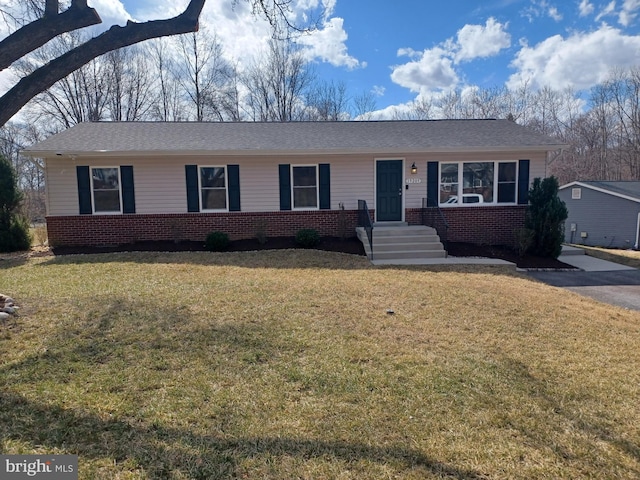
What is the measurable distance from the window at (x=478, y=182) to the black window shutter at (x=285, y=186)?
15.9 feet

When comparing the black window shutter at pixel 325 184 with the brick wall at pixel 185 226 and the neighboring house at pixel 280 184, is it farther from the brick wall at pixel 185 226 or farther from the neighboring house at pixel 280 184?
the brick wall at pixel 185 226

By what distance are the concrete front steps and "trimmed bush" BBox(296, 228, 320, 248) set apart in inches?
53.2

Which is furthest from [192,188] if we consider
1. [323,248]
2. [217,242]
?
[323,248]

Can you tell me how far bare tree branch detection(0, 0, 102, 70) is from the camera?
3.85 meters

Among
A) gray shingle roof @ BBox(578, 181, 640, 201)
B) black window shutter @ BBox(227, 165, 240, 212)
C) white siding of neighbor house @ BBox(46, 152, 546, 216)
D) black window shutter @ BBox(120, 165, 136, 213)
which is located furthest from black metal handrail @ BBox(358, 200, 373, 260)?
gray shingle roof @ BBox(578, 181, 640, 201)

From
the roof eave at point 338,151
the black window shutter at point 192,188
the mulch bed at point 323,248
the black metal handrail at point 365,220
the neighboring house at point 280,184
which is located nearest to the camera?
the black metal handrail at point 365,220

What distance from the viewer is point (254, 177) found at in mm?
10961

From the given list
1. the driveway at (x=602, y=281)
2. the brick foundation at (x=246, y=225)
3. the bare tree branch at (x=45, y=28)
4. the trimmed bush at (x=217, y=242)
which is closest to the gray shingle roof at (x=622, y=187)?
the driveway at (x=602, y=281)

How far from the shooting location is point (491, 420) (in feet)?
8.43

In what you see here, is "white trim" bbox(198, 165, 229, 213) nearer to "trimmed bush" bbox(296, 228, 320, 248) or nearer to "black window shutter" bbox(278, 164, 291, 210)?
"black window shutter" bbox(278, 164, 291, 210)

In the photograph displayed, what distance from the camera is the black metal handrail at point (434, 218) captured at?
10.4 m

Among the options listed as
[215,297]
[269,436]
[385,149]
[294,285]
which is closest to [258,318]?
[215,297]

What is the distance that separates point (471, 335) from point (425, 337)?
574 millimetres

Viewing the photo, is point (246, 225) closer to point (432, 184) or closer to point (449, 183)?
point (432, 184)
